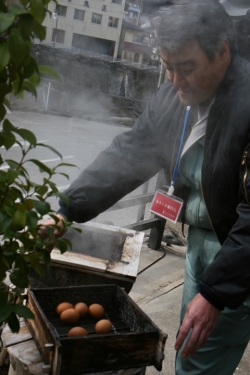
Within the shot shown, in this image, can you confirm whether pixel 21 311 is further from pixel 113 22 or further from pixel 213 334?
pixel 113 22

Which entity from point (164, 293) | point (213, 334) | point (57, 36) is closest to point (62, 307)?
point (213, 334)

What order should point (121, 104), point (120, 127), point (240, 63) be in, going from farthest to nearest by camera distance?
point (121, 104) < point (120, 127) < point (240, 63)

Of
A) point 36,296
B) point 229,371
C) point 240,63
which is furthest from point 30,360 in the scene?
point 240,63

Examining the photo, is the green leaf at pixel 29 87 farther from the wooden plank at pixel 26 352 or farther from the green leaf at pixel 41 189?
the wooden plank at pixel 26 352

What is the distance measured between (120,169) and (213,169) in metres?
0.67

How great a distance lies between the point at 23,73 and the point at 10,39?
115mm

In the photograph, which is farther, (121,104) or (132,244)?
(121,104)

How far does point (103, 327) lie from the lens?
220 centimetres

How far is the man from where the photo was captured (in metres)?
1.87

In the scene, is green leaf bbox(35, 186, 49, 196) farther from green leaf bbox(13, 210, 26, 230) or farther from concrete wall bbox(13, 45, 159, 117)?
concrete wall bbox(13, 45, 159, 117)

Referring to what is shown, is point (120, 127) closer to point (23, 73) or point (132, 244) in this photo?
point (132, 244)

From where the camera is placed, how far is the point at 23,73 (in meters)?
1.13

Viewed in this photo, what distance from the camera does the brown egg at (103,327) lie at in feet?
7.19

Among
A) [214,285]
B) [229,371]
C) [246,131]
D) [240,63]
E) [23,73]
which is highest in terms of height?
[240,63]
